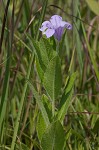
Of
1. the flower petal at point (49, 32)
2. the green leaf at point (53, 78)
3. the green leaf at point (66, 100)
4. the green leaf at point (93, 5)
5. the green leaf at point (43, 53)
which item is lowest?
the green leaf at point (66, 100)

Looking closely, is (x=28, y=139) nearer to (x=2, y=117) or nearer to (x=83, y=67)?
(x=2, y=117)

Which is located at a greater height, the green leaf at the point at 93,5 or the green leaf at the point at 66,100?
the green leaf at the point at 93,5

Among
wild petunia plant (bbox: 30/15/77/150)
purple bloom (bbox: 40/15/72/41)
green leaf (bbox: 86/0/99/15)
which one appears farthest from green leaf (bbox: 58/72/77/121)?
green leaf (bbox: 86/0/99/15)

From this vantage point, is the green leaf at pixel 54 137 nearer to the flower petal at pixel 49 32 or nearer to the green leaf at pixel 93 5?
the flower petal at pixel 49 32

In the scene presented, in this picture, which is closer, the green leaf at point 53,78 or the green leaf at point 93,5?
the green leaf at point 53,78

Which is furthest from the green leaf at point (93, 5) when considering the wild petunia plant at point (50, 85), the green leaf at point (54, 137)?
the green leaf at point (54, 137)

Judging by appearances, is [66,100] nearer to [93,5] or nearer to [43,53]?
[43,53]

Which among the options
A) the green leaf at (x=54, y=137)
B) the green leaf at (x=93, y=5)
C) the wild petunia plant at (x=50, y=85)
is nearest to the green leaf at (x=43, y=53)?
the wild petunia plant at (x=50, y=85)

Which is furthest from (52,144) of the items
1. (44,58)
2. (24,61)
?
(24,61)
